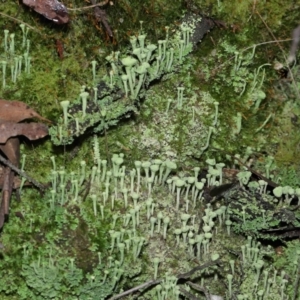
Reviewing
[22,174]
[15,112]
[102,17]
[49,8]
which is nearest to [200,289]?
[22,174]

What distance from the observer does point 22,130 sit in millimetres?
3170

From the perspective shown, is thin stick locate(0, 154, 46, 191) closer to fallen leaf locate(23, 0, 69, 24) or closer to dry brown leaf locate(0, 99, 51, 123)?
dry brown leaf locate(0, 99, 51, 123)

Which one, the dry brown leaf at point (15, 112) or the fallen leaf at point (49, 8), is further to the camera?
the fallen leaf at point (49, 8)

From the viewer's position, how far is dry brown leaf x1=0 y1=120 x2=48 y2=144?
3.12 m

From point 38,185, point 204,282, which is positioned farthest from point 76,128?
point 204,282

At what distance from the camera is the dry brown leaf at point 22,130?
312cm

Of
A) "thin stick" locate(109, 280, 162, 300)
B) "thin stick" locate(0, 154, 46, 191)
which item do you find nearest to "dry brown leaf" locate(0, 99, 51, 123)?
"thin stick" locate(0, 154, 46, 191)

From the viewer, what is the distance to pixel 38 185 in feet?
10.4

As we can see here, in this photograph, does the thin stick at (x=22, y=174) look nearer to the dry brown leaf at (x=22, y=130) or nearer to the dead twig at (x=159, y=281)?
the dry brown leaf at (x=22, y=130)

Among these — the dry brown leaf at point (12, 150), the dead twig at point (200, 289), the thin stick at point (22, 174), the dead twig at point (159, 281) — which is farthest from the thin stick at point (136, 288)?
the dry brown leaf at point (12, 150)

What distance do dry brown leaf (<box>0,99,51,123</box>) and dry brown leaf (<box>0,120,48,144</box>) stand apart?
0.04 meters

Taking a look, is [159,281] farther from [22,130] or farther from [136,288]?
[22,130]

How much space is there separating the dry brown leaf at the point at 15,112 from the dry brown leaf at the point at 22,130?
1.6 inches

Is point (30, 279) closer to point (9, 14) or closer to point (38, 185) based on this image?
point (38, 185)
